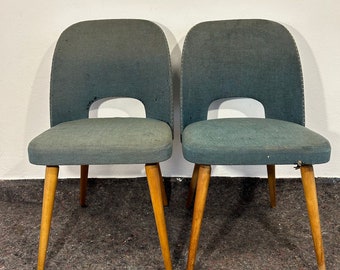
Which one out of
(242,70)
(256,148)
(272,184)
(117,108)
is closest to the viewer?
(256,148)

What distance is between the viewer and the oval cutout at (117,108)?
145cm

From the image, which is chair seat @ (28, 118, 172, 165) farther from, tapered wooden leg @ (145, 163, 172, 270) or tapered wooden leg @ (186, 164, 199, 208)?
tapered wooden leg @ (186, 164, 199, 208)

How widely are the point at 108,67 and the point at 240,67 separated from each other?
0.48 meters

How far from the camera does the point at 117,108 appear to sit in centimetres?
146

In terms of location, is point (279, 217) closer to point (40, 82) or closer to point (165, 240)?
point (165, 240)

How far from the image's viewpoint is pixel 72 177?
1576 millimetres

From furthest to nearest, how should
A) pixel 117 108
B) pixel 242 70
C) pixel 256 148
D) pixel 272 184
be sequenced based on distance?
1. pixel 117 108
2. pixel 272 184
3. pixel 242 70
4. pixel 256 148

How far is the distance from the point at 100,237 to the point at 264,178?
2.49 feet

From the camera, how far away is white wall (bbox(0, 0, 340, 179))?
1.33 metres

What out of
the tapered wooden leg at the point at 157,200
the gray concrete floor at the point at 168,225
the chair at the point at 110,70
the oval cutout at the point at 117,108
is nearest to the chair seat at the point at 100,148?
the tapered wooden leg at the point at 157,200

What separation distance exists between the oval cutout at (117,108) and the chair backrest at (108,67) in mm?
183

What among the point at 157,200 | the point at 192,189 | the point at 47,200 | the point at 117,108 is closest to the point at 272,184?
the point at 192,189

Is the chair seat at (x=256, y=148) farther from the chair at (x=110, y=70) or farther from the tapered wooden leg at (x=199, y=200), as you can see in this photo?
the chair at (x=110, y=70)

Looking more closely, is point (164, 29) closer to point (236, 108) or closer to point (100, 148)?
point (236, 108)
